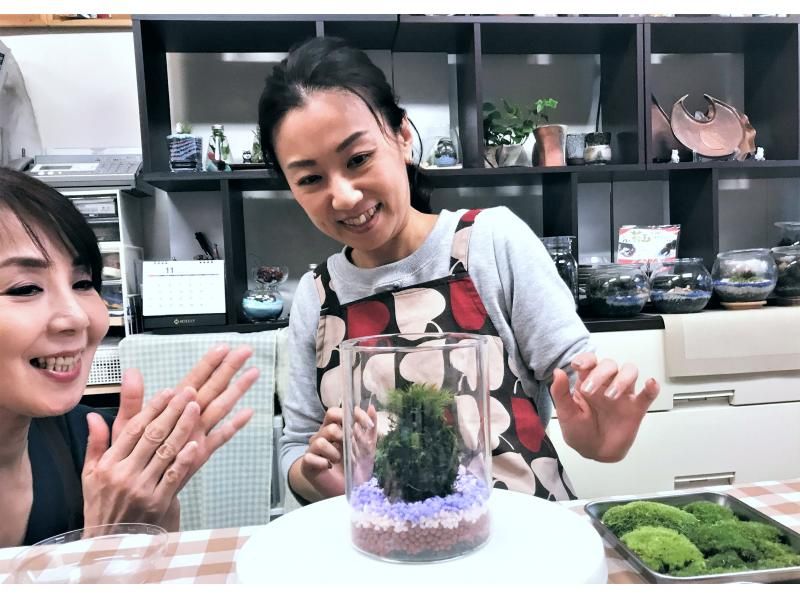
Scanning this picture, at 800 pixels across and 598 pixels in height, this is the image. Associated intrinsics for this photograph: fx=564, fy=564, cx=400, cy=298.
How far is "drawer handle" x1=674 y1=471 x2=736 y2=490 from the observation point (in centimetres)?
165

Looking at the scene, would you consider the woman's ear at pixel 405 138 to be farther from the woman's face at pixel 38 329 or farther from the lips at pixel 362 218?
the woman's face at pixel 38 329

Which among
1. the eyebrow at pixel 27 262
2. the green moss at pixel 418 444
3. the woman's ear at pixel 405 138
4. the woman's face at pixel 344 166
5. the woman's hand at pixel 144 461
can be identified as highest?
the woman's ear at pixel 405 138

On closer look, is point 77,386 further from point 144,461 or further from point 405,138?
point 405,138

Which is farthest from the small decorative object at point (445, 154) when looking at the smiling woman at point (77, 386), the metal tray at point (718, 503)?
the metal tray at point (718, 503)

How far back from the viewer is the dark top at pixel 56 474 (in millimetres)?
749

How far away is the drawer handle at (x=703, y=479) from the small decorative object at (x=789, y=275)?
1.87 feet

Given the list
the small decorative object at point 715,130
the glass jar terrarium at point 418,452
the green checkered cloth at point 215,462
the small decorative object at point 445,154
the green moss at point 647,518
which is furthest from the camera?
the small decorative object at point 715,130

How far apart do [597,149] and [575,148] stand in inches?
2.7

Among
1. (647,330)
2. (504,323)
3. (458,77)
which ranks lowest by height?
(647,330)

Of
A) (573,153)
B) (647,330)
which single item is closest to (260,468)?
(647,330)

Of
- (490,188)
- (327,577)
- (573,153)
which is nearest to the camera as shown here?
(327,577)

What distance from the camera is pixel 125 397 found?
2.05 ft

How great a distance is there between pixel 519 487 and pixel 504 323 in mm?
240

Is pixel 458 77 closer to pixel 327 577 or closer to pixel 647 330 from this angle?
pixel 647 330
